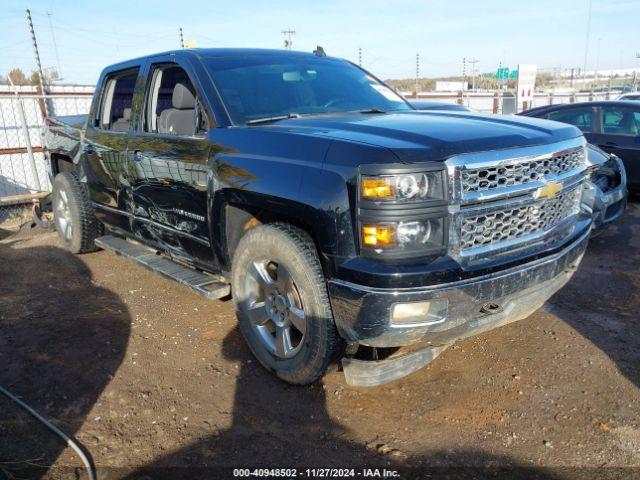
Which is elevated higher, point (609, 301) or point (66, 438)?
point (66, 438)

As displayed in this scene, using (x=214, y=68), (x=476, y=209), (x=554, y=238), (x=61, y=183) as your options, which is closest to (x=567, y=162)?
(x=554, y=238)

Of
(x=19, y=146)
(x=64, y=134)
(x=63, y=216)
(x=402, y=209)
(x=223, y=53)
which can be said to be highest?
(x=223, y=53)

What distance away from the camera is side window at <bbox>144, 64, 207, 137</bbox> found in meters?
3.73

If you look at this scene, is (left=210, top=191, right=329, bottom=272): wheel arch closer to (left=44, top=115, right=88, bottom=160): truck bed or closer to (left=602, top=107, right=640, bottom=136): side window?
(left=44, top=115, right=88, bottom=160): truck bed

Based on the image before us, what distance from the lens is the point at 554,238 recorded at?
10.2 feet

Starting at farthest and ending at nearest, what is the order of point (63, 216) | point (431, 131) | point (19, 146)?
1. point (19, 146)
2. point (63, 216)
3. point (431, 131)

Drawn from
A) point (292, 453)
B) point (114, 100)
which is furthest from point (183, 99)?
point (292, 453)

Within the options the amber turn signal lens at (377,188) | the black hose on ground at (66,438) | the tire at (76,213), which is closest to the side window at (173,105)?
the amber turn signal lens at (377,188)

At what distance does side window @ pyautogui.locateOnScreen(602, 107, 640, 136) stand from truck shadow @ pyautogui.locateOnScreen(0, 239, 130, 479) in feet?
23.7

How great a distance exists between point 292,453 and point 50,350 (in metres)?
2.19

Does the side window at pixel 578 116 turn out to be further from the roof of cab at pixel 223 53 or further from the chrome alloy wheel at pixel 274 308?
the chrome alloy wheel at pixel 274 308

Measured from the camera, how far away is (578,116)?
819 cm

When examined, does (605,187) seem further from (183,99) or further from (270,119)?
(183,99)

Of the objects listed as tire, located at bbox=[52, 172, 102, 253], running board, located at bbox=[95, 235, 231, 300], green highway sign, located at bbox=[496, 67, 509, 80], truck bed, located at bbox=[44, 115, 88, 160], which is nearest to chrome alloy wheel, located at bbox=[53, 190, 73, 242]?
tire, located at bbox=[52, 172, 102, 253]
